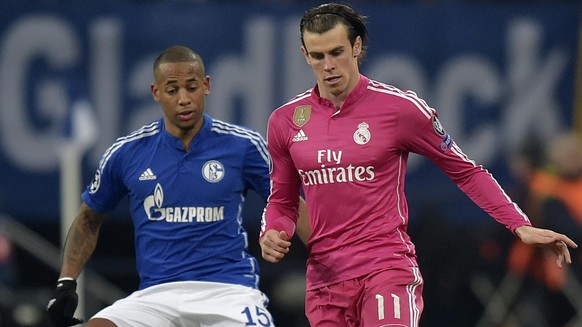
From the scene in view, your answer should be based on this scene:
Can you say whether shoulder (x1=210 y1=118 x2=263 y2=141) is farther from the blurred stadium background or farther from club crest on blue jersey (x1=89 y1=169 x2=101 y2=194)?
the blurred stadium background

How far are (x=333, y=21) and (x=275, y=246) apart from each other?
1.07 metres

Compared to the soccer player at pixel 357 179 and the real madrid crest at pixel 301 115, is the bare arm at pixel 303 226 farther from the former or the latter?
the real madrid crest at pixel 301 115

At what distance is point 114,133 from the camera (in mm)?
10375

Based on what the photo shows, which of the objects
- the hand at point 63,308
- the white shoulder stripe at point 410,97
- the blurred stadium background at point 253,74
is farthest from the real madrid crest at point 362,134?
the blurred stadium background at point 253,74

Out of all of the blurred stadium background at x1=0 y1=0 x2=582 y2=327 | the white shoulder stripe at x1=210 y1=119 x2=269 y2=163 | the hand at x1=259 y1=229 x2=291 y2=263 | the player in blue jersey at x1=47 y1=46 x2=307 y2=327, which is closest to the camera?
the hand at x1=259 y1=229 x2=291 y2=263

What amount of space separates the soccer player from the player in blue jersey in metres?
0.60

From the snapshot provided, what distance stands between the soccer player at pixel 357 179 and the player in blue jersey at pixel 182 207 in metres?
0.60

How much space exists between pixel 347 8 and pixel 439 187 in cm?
431

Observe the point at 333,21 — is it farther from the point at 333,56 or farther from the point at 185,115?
the point at 185,115

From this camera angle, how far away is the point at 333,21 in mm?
6258

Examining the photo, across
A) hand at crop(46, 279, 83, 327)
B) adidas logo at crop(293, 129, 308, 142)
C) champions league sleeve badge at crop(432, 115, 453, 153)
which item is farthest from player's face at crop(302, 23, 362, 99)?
hand at crop(46, 279, 83, 327)

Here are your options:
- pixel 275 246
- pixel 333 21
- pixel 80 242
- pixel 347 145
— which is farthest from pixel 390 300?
pixel 80 242

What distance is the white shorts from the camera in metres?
6.64

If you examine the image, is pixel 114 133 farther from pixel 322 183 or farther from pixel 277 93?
pixel 322 183
